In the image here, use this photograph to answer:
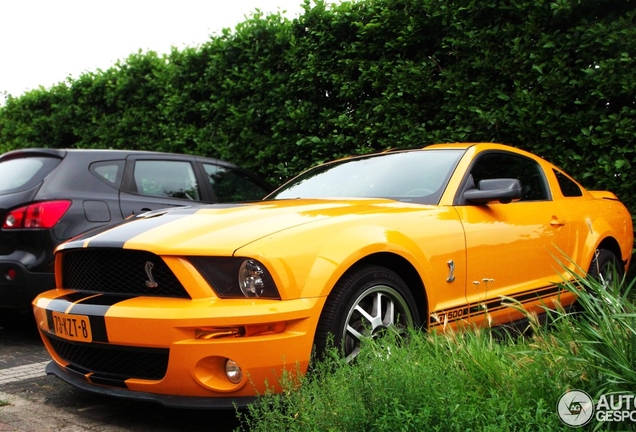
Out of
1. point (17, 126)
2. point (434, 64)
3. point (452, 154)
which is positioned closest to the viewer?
point (452, 154)

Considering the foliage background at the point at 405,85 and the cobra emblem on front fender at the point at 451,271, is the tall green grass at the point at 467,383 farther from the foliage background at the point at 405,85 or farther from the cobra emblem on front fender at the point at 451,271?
the foliage background at the point at 405,85

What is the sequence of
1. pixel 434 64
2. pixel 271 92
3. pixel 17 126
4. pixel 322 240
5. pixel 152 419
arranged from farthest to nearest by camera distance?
pixel 17 126 → pixel 271 92 → pixel 434 64 → pixel 152 419 → pixel 322 240

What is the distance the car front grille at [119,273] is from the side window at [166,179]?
2.25 metres

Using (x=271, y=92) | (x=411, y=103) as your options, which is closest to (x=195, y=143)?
(x=271, y=92)

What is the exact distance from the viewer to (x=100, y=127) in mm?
11266

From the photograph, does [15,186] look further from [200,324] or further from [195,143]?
[195,143]

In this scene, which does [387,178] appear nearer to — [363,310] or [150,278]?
[363,310]

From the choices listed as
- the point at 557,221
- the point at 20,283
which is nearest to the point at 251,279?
the point at 557,221

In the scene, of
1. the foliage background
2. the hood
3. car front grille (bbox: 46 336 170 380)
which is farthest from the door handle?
car front grille (bbox: 46 336 170 380)

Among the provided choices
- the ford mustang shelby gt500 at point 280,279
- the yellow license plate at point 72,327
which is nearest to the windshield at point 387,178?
the ford mustang shelby gt500 at point 280,279

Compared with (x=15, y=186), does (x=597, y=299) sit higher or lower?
lower

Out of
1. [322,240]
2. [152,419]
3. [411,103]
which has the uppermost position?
[411,103]

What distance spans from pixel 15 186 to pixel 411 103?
3984 millimetres

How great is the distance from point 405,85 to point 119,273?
4.50 m
